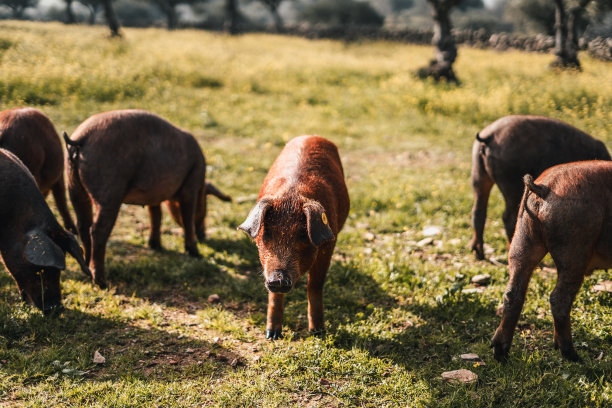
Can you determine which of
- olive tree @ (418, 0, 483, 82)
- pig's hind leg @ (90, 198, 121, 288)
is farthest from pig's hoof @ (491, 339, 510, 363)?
olive tree @ (418, 0, 483, 82)

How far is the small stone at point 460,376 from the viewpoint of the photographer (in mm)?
3793

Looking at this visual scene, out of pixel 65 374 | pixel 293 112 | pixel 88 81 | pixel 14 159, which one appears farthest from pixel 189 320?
pixel 88 81

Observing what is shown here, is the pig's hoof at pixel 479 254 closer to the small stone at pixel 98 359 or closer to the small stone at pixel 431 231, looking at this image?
the small stone at pixel 431 231

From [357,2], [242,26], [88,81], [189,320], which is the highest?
[357,2]

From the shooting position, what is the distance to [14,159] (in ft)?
15.6

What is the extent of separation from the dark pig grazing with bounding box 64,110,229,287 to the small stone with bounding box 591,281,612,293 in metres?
4.58

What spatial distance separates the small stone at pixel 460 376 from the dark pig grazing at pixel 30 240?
3.37 metres

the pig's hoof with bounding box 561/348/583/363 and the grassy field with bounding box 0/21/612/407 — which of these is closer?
the grassy field with bounding box 0/21/612/407

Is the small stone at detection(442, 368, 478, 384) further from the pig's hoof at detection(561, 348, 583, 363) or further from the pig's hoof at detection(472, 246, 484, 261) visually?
the pig's hoof at detection(472, 246, 484, 261)

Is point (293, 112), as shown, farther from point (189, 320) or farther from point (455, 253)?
point (189, 320)

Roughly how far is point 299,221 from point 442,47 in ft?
56.6

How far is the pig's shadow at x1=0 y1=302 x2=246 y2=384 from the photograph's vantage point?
3869 millimetres

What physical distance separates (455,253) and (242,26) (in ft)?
123

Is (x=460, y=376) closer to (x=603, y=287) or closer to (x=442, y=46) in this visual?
(x=603, y=287)
